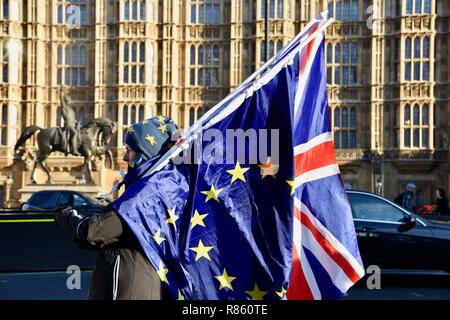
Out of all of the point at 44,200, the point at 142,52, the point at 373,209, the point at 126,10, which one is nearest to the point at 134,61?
the point at 142,52

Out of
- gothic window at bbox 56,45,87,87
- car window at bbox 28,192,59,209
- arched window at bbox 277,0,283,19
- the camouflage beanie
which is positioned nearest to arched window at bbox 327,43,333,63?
arched window at bbox 277,0,283,19

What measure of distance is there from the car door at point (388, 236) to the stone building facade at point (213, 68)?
81.1 feet

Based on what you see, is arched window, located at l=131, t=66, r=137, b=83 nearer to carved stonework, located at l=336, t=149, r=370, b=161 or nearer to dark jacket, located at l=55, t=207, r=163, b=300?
carved stonework, located at l=336, t=149, r=370, b=161

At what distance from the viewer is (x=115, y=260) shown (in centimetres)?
363

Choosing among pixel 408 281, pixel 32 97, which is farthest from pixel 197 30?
pixel 408 281

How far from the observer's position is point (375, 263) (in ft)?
34.2

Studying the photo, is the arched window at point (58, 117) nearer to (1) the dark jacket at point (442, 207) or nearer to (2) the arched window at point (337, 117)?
(2) the arched window at point (337, 117)

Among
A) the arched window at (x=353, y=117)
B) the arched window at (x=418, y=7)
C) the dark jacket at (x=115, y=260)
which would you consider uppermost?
the arched window at (x=418, y=7)

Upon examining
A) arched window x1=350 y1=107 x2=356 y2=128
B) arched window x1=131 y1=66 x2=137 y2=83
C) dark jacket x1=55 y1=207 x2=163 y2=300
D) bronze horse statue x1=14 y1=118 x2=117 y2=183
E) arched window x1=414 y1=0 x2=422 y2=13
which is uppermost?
arched window x1=414 y1=0 x2=422 y2=13

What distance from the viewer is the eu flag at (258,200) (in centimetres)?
380

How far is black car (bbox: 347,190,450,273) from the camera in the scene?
1025 cm

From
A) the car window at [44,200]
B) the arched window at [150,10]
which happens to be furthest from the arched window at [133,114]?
the car window at [44,200]

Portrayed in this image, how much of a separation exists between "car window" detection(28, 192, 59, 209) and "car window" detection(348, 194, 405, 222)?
36.1 ft

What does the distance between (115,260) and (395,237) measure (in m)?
7.29
